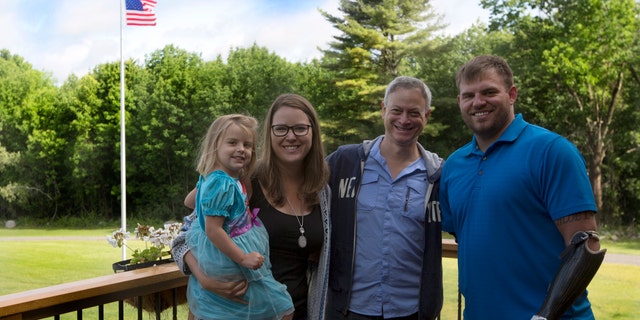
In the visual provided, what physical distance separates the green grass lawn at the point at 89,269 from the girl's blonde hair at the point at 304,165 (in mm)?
7256

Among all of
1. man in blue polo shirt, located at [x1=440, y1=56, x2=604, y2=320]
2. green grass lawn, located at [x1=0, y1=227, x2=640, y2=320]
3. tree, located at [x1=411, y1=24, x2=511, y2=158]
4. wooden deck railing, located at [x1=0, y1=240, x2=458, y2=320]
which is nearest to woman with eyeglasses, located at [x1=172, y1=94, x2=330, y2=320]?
wooden deck railing, located at [x1=0, y1=240, x2=458, y2=320]

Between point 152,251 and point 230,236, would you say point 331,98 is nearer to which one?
point 152,251

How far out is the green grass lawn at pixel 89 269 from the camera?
11.0m

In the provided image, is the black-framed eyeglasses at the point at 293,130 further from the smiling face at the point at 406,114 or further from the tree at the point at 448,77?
the tree at the point at 448,77

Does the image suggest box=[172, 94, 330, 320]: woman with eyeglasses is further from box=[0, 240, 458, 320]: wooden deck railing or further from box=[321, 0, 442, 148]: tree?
box=[321, 0, 442, 148]: tree

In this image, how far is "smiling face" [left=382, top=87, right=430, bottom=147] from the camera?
2.36 m

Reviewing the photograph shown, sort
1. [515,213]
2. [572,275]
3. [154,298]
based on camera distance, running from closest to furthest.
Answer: [572,275]
[515,213]
[154,298]

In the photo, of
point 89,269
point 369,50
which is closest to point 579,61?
point 369,50

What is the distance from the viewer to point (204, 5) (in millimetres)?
50844

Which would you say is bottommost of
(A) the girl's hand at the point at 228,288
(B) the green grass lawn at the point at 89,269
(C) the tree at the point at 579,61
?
(B) the green grass lawn at the point at 89,269

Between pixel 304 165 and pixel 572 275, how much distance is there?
107 cm

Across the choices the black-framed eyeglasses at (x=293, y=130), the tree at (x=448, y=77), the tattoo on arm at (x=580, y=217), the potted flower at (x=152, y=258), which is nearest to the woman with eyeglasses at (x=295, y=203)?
the black-framed eyeglasses at (x=293, y=130)

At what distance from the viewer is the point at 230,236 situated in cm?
212

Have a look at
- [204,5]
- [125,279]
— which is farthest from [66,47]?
[125,279]
